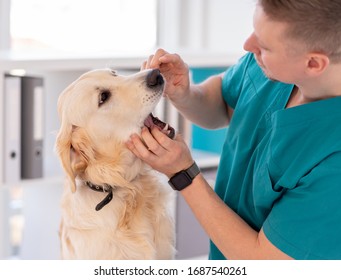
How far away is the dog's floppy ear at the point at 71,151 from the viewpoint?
1.47 meters

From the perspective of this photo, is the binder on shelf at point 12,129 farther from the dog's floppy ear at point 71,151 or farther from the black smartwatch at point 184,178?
the black smartwatch at point 184,178

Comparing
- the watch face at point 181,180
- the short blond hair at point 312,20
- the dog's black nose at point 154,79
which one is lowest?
the watch face at point 181,180

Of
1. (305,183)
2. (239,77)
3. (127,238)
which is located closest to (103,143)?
(127,238)

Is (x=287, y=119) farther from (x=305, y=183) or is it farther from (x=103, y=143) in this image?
(x=103, y=143)

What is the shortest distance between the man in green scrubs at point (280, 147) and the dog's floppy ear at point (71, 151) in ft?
0.43

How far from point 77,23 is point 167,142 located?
2.09 m

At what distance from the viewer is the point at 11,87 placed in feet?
7.38

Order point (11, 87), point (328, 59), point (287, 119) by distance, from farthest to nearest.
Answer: point (11, 87) < point (287, 119) < point (328, 59)

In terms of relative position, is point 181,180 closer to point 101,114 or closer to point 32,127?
point 101,114

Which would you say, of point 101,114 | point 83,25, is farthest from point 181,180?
point 83,25

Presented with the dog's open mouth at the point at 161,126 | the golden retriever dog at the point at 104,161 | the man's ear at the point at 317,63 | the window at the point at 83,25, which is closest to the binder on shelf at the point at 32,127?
the window at the point at 83,25

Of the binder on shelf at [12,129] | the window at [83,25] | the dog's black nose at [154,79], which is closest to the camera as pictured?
the dog's black nose at [154,79]

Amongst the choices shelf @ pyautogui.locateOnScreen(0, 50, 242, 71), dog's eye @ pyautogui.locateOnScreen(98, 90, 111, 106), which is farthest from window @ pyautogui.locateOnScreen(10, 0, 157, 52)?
dog's eye @ pyautogui.locateOnScreen(98, 90, 111, 106)
